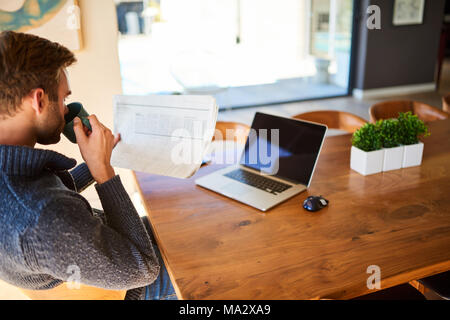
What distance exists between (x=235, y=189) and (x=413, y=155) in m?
0.74

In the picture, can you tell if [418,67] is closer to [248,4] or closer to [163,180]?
[248,4]

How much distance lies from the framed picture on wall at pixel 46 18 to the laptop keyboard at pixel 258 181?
169cm

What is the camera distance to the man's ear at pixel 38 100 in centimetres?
97

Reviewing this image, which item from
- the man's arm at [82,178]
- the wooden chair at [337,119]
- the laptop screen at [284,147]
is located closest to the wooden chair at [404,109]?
the wooden chair at [337,119]

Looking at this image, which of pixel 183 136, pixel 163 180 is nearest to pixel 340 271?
pixel 183 136

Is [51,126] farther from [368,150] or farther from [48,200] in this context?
[368,150]

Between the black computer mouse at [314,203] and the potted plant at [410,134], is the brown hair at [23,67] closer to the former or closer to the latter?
the black computer mouse at [314,203]

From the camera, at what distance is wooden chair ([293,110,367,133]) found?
2.34 m

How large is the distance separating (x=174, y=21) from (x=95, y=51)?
201 cm

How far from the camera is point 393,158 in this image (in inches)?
62.0

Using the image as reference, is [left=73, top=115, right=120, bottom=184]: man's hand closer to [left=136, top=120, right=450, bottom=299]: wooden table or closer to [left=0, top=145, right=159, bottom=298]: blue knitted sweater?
[left=0, top=145, right=159, bottom=298]: blue knitted sweater
